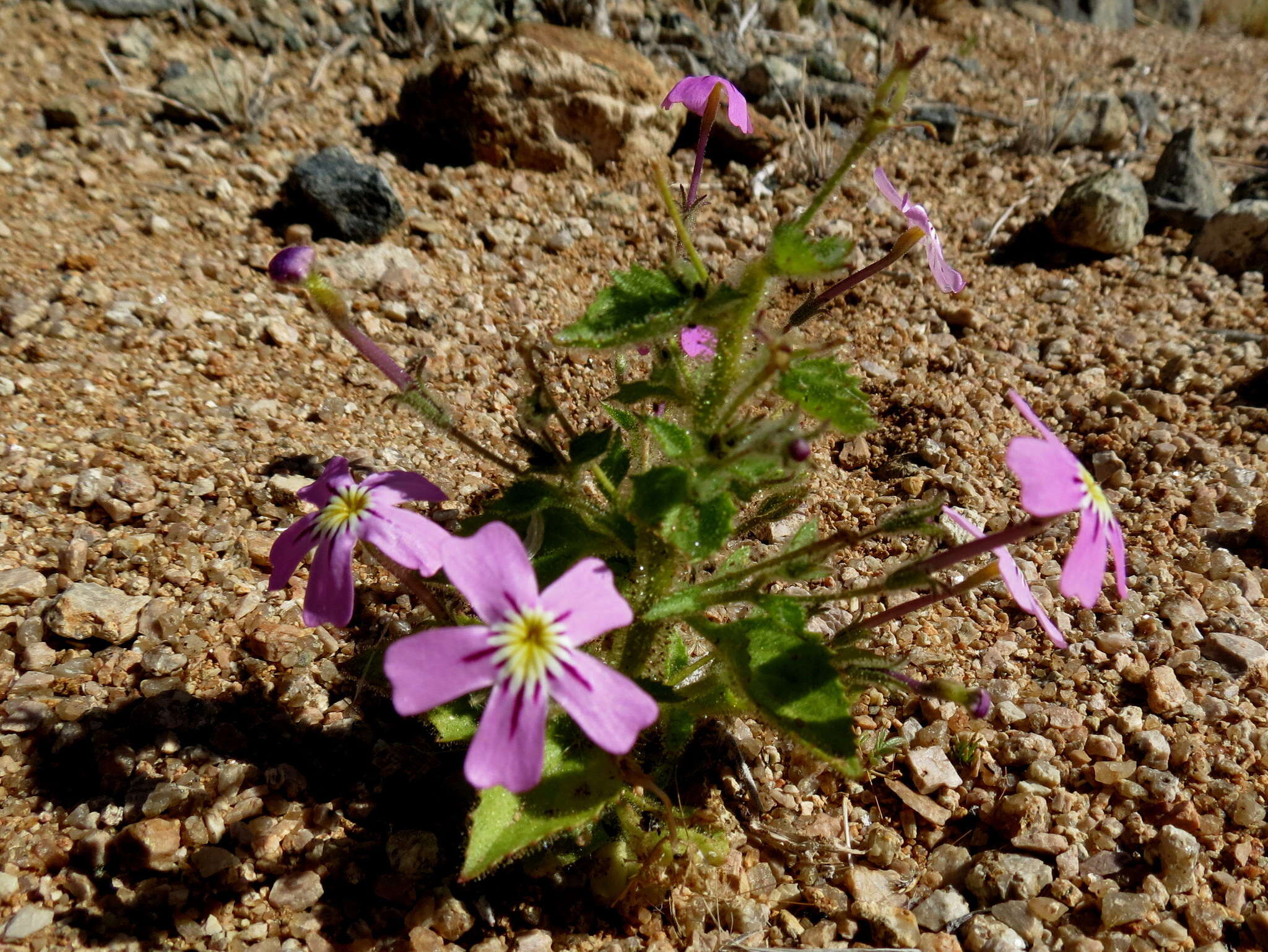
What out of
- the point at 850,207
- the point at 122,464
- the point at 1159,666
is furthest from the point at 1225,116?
the point at 122,464

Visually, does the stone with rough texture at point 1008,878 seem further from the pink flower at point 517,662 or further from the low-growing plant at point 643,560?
the pink flower at point 517,662

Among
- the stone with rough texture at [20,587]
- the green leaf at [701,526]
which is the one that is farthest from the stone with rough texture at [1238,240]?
the stone with rough texture at [20,587]

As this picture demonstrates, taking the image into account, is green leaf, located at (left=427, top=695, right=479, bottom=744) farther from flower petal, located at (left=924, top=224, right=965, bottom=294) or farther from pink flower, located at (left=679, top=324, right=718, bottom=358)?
flower petal, located at (left=924, top=224, right=965, bottom=294)

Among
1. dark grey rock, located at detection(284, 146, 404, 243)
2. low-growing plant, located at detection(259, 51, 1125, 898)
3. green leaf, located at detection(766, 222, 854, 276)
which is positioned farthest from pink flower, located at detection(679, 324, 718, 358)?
dark grey rock, located at detection(284, 146, 404, 243)

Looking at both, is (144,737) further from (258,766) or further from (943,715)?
(943,715)

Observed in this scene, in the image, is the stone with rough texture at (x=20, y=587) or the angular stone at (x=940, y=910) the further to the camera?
the stone with rough texture at (x=20, y=587)

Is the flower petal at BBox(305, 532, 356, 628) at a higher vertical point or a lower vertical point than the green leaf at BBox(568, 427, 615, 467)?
lower
